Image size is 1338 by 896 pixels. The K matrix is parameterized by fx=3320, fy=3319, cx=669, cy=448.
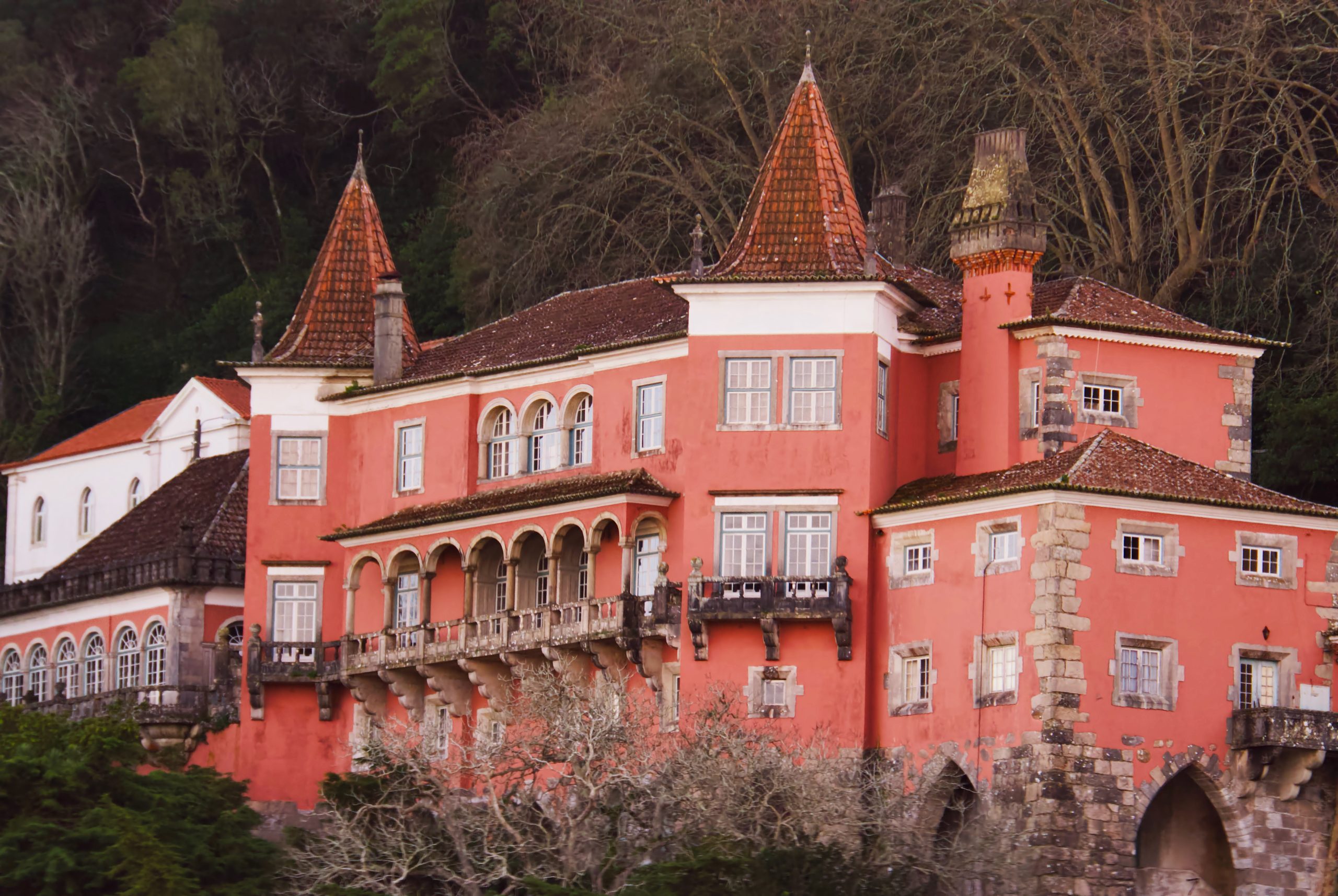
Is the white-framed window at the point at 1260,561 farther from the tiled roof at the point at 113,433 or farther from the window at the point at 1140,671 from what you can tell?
the tiled roof at the point at 113,433

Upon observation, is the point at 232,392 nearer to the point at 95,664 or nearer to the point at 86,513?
the point at 86,513

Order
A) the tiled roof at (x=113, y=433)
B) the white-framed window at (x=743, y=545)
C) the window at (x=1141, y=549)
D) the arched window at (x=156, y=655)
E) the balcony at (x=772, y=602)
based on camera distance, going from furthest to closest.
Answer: the tiled roof at (x=113, y=433), the arched window at (x=156, y=655), the white-framed window at (x=743, y=545), the balcony at (x=772, y=602), the window at (x=1141, y=549)

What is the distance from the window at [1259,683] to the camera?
53.8 metres

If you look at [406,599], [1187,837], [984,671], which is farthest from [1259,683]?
[406,599]

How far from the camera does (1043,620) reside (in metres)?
52.5

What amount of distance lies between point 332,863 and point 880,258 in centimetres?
1708

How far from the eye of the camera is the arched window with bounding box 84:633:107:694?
224 ft

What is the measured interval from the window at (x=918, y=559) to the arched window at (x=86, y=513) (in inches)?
1403

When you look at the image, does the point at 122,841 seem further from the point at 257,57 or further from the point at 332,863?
the point at 257,57

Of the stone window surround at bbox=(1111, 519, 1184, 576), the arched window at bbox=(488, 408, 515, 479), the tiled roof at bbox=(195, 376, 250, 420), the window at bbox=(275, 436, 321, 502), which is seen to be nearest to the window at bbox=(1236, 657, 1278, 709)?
the stone window surround at bbox=(1111, 519, 1184, 576)

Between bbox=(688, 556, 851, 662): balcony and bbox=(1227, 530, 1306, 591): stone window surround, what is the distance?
6451 mm

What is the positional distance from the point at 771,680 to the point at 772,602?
4.44 ft

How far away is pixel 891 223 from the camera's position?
62.2 meters

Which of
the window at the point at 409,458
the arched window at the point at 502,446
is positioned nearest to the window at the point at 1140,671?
the arched window at the point at 502,446
